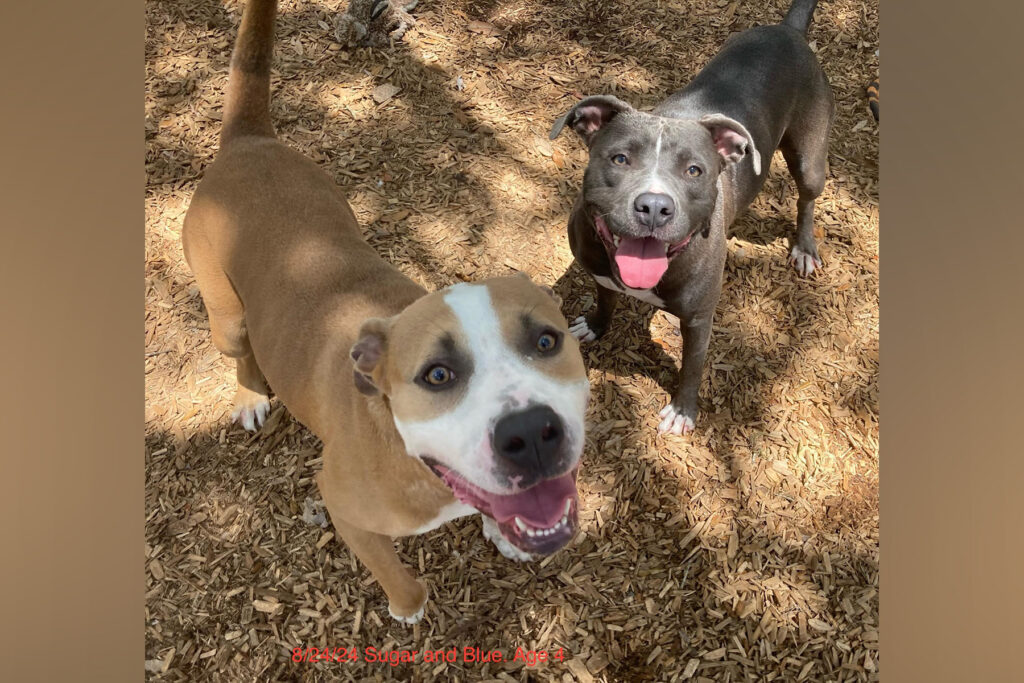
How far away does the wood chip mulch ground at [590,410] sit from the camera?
3.58 metres

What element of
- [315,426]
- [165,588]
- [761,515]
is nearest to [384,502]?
[315,426]

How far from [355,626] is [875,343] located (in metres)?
3.46

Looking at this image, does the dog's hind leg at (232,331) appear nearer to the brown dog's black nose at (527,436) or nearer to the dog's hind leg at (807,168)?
the brown dog's black nose at (527,436)

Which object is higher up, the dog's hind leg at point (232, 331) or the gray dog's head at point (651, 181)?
the gray dog's head at point (651, 181)

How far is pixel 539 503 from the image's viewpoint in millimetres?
2473

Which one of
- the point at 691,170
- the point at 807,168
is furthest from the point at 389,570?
the point at 807,168

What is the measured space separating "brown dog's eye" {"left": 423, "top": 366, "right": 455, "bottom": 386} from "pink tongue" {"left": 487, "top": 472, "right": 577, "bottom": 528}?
1.41ft

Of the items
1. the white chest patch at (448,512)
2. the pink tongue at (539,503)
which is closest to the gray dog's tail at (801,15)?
the pink tongue at (539,503)

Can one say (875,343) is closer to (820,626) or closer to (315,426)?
(820,626)

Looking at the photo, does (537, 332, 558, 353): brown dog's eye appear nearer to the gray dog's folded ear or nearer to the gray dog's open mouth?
the gray dog's open mouth

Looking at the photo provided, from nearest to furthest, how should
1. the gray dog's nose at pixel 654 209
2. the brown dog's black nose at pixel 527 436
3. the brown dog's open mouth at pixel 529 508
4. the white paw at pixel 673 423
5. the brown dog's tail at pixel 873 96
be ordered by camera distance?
the brown dog's black nose at pixel 527 436
the brown dog's open mouth at pixel 529 508
the gray dog's nose at pixel 654 209
the white paw at pixel 673 423
the brown dog's tail at pixel 873 96

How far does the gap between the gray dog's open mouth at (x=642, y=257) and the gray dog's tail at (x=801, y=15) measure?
6.18ft

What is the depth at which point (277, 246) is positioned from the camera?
3.19m

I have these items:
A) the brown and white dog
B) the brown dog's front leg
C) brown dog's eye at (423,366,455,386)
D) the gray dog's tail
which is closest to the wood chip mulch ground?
the brown dog's front leg
